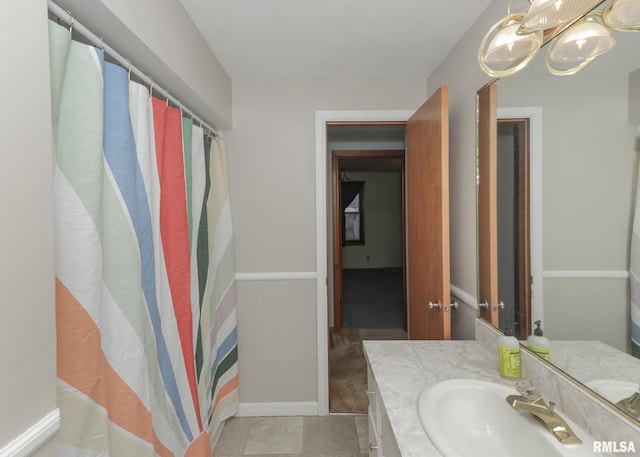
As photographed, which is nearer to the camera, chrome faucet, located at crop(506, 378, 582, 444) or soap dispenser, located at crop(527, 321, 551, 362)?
chrome faucet, located at crop(506, 378, 582, 444)

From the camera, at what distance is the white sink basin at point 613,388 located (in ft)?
2.40

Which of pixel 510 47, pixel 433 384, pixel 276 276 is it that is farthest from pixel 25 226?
pixel 276 276

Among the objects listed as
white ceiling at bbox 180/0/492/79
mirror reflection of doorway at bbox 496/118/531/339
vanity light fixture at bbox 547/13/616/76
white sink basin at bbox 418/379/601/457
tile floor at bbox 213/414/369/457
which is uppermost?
white ceiling at bbox 180/0/492/79

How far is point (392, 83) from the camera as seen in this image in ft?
6.61

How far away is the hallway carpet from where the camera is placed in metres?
Result: 2.20

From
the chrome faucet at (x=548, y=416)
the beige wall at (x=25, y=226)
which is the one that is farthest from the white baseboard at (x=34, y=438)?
the chrome faucet at (x=548, y=416)

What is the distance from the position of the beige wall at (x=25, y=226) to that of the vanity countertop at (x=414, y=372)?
2.76ft

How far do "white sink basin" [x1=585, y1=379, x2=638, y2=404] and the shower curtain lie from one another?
137 centimetres

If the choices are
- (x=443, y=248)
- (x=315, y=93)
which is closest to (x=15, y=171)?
(x=443, y=248)

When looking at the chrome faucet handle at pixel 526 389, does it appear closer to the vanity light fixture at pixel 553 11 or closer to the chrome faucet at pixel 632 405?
the chrome faucet at pixel 632 405

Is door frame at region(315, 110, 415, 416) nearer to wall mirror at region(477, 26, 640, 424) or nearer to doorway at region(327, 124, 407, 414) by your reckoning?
doorway at region(327, 124, 407, 414)

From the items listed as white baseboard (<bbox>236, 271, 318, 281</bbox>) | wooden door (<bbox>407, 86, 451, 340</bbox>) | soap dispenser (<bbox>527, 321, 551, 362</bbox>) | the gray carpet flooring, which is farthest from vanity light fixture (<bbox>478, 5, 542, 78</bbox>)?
the gray carpet flooring

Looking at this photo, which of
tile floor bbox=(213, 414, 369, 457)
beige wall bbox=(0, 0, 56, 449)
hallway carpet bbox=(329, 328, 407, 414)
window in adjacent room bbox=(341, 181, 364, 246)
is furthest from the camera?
window in adjacent room bbox=(341, 181, 364, 246)

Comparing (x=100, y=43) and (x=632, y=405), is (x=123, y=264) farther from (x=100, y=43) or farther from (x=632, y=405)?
(x=632, y=405)
